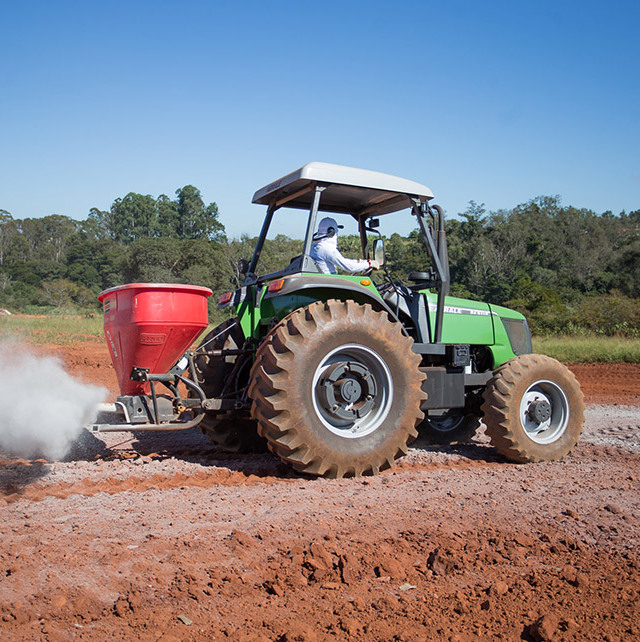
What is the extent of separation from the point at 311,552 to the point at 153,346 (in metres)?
2.40

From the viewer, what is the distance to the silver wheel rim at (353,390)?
503 cm

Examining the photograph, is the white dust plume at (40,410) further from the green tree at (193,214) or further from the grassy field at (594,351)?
the green tree at (193,214)

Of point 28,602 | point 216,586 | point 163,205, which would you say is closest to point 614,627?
point 216,586

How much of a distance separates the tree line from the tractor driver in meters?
2.78

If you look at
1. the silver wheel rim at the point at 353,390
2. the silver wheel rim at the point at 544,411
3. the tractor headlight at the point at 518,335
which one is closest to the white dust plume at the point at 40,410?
the silver wheel rim at the point at 353,390

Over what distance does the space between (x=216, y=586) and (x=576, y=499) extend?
2812mm

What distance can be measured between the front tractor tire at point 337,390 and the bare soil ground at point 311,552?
0.26 meters

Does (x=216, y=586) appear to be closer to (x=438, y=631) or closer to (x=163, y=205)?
(x=438, y=631)

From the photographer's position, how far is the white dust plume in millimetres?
5590

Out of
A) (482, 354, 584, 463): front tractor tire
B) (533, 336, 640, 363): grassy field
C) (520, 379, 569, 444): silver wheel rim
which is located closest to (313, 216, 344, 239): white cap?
(482, 354, 584, 463): front tractor tire

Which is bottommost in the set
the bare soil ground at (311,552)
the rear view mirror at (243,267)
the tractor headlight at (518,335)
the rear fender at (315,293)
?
the bare soil ground at (311,552)

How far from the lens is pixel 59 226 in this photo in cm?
7731

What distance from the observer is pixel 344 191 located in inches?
237

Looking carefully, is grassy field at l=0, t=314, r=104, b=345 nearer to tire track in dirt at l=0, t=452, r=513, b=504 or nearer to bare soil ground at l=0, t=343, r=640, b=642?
tire track in dirt at l=0, t=452, r=513, b=504
